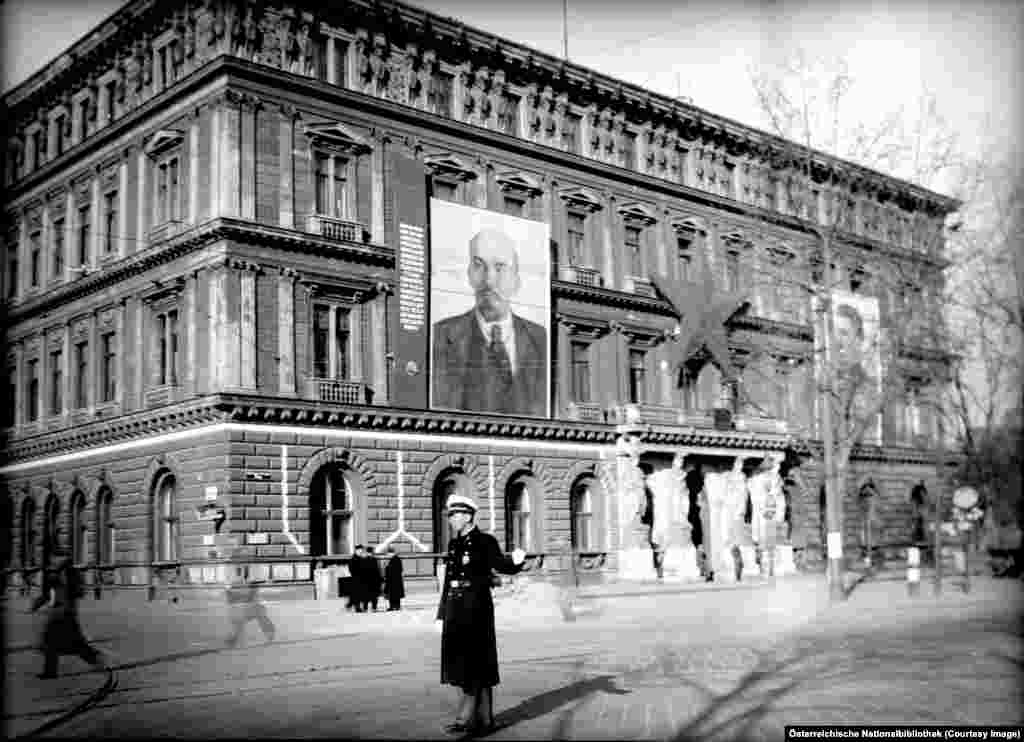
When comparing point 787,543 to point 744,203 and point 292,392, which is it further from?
point 292,392

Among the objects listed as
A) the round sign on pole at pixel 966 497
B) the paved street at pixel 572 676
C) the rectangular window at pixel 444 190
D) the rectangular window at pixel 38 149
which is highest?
the rectangular window at pixel 38 149

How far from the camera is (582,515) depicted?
43656 millimetres

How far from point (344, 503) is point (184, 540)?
4.78 meters

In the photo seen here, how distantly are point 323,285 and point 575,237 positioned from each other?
40.9 feet

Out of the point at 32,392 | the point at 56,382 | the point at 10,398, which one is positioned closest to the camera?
the point at 56,382

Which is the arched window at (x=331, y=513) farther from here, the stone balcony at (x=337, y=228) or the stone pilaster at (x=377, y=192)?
the stone pilaster at (x=377, y=192)

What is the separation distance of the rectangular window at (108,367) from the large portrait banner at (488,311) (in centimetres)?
1046

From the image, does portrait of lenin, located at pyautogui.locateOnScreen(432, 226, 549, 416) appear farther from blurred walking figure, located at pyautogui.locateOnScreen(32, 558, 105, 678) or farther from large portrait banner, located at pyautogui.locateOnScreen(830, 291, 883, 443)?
blurred walking figure, located at pyautogui.locateOnScreen(32, 558, 105, 678)

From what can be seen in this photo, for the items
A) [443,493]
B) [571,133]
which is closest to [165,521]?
[443,493]

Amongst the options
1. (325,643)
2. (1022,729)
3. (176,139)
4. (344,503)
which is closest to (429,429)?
(344,503)

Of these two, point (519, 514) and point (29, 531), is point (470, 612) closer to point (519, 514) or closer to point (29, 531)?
point (519, 514)

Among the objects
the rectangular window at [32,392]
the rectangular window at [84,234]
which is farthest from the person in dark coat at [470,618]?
the rectangular window at [32,392]

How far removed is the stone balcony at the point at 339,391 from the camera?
35094 mm

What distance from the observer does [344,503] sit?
35719mm
